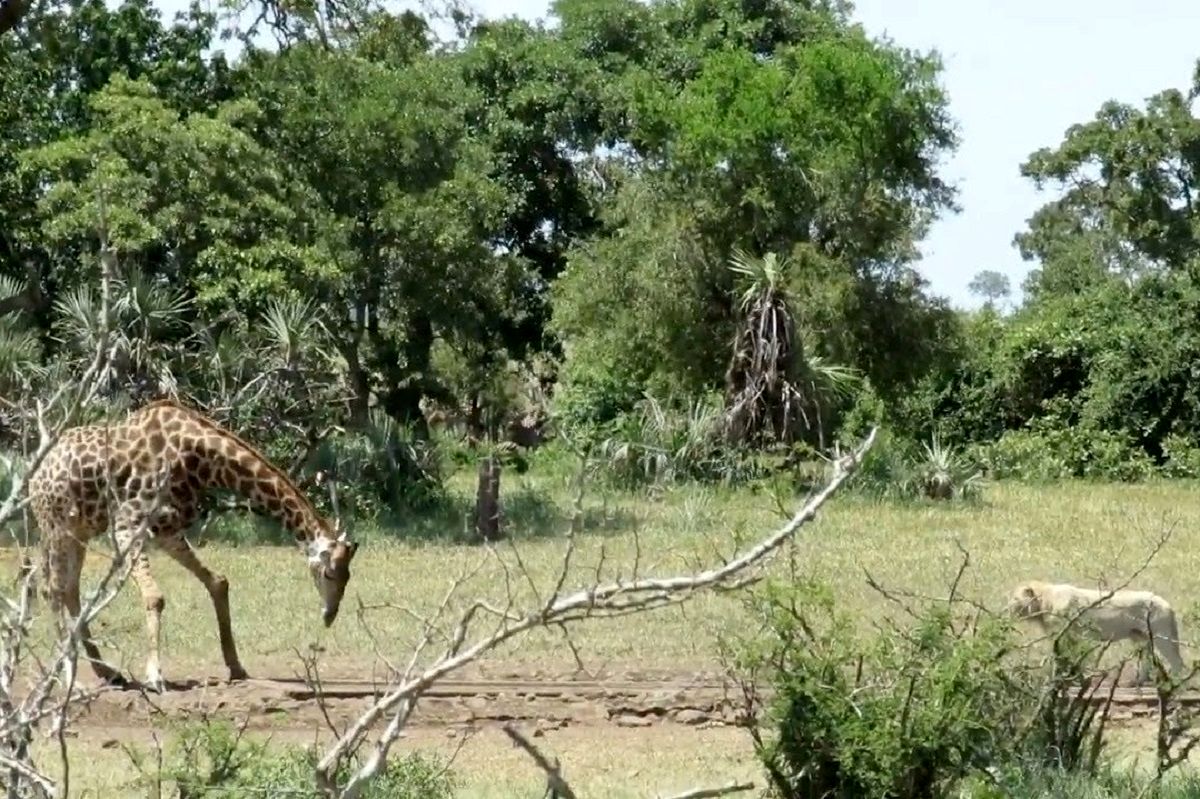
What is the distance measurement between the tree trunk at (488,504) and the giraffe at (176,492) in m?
7.17

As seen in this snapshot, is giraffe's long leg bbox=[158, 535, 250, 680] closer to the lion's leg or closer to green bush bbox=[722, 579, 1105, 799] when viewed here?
green bush bbox=[722, 579, 1105, 799]

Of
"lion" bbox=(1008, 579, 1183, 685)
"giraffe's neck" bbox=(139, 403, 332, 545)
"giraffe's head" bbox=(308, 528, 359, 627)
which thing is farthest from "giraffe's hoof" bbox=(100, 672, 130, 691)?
"lion" bbox=(1008, 579, 1183, 685)

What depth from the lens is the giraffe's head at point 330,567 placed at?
12.5 metres

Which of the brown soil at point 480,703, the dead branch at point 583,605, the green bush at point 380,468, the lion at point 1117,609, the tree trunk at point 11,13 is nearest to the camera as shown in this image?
the dead branch at point 583,605

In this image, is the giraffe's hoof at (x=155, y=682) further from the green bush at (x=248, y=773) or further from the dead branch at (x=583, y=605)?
the dead branch at (x=583, y=605)

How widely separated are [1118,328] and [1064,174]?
10168 mm

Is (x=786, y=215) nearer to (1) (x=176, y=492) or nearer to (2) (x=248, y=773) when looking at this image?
(1) (x=176, y=492)

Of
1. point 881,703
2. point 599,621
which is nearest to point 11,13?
point 881,703

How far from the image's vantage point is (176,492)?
12.4 metres

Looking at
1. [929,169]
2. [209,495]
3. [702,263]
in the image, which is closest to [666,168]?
[702,263]

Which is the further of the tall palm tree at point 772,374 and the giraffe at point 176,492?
the tall palm tree at point 772,374

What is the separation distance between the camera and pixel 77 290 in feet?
71.1

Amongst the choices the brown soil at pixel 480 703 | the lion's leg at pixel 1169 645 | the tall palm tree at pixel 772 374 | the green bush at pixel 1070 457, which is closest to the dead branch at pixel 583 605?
the brown soil at pixel 480 703

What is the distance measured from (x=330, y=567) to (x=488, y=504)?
7731mm
